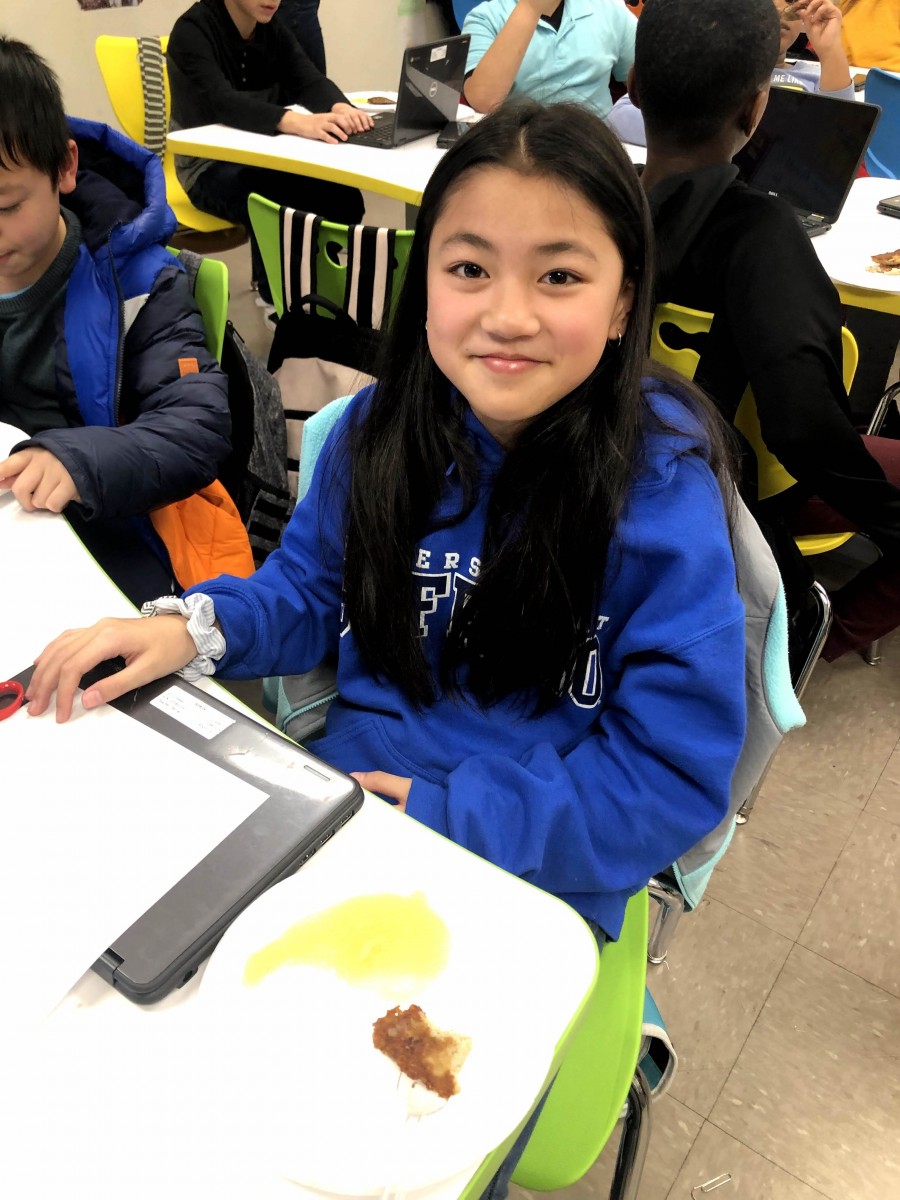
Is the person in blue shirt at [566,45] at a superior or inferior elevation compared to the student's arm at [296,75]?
superior

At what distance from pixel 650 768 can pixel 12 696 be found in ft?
1.82

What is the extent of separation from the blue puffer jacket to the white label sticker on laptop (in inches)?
20.3

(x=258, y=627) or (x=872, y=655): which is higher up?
(x=258, y=627)

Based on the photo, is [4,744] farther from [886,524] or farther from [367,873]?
[886,524]

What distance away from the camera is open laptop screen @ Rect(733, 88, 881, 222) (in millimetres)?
1755

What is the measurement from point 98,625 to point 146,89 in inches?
112

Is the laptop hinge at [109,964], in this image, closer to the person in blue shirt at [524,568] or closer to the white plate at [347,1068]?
the white plate at [347,1068]

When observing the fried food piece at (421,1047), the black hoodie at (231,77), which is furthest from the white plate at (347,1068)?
the black hoodie at (231,77)

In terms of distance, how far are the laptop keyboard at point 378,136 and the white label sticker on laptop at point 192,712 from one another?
7.11 ft

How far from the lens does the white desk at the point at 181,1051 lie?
44 cm

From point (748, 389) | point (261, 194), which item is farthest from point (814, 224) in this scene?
point (261, 194)

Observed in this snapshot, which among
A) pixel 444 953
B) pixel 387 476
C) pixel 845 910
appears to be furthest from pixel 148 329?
pixel 845 910

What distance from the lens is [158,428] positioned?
119 cm

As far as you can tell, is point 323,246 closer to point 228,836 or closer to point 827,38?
point 228,836
